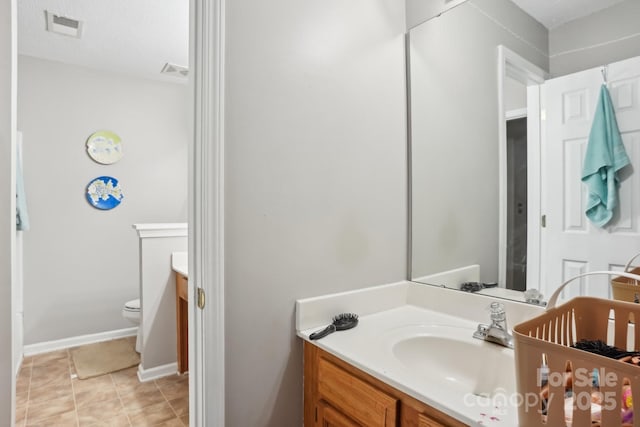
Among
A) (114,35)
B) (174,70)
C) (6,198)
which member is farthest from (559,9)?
(174,70)

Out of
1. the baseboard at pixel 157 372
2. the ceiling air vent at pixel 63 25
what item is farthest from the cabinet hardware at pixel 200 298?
the ceiling air vent at pixel 63 25

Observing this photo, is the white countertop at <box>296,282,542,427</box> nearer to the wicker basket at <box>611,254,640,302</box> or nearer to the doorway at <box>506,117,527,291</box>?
the doorway at <box>506,117,527,291</box>

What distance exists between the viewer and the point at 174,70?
3.22 metres

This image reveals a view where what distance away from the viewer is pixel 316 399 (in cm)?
116

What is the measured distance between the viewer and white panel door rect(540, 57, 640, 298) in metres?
0.98

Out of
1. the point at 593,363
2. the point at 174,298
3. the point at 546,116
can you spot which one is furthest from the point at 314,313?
the point at 174,298

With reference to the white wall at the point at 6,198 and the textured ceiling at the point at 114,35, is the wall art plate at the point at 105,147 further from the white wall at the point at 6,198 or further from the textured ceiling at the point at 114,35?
the white wall at the point at 6,198

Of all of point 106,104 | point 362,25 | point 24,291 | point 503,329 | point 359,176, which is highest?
point 106,104

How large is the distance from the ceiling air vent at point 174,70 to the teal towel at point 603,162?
10.1 ft

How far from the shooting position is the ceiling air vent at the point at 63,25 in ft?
7.59

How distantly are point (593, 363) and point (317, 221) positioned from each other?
84 centimetres

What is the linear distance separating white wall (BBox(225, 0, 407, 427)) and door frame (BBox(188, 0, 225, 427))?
0.03 m

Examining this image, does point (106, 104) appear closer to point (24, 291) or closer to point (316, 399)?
point (24, 291)

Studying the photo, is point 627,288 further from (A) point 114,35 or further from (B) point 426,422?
(A) point 114,35
